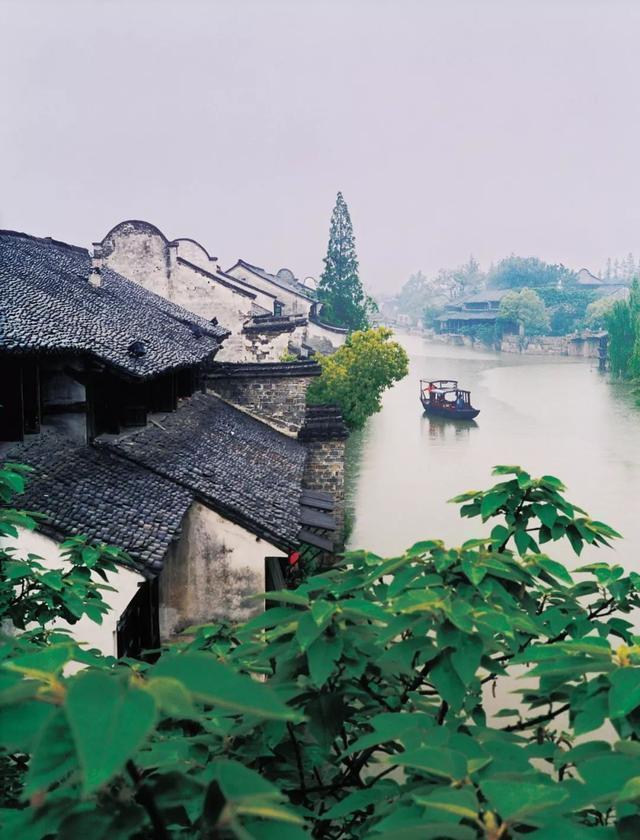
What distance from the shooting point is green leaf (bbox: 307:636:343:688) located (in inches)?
75.9

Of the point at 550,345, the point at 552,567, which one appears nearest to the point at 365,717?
the point at 552,567

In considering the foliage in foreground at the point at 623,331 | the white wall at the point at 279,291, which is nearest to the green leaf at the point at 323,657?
the white wall at the point at 279,291

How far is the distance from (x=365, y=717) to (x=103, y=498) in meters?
6.32

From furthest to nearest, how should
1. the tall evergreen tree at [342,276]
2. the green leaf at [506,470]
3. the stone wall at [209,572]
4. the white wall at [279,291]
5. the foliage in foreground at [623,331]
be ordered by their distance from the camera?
1. the tall evergreen tree at [342,276]
2. the foliage in foreground at [623,331]
3. the white wall at [279,291]
4. the stone wall at [209,572]
5. the green leaf at [506,470]

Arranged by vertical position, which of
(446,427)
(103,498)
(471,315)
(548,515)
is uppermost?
(471,315)

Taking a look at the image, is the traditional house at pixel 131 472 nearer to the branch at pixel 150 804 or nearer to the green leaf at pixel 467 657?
the green leaf at pixel 467 657

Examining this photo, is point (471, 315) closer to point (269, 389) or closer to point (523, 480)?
point (269, 389)

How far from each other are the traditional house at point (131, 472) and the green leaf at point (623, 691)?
5.51 meters

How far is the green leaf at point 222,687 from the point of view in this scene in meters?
1.06

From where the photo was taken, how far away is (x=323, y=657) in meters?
1.98

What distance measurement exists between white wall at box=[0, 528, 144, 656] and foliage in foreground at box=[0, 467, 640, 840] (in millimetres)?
3710

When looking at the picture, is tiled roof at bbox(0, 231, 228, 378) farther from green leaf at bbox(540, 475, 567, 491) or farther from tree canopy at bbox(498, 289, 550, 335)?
tree canopy at bbox(498, 289, 550, 335)

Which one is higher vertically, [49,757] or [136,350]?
[136,350]

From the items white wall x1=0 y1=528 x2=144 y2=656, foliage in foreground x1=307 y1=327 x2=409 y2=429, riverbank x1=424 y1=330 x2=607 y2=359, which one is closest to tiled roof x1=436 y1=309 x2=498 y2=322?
riverbank x1=424 y1=330 x2=607 y2=359
